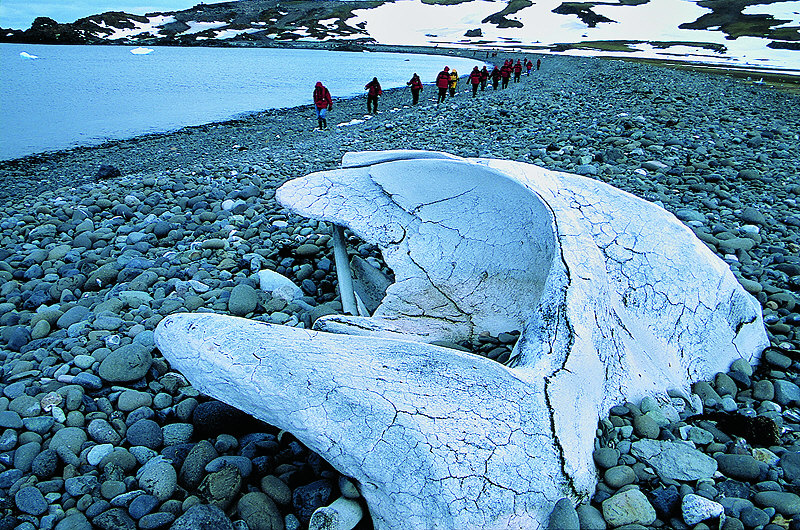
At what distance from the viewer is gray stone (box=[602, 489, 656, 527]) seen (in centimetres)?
190

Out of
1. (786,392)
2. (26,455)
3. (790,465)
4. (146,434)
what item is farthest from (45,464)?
(786,392)

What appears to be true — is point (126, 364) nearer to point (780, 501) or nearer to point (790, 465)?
point (780, 501)

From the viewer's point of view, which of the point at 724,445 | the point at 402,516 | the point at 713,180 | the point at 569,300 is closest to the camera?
the point at 402,516

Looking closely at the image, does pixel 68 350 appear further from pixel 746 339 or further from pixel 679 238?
pixel 746 339

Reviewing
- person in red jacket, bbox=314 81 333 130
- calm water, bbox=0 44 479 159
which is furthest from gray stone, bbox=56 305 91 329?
person in red jacket, bbox=314 81 333 130

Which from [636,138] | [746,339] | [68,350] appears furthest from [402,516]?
[636,138]

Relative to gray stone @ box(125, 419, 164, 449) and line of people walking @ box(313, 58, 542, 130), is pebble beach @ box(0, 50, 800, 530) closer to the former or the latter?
gray stone @ box(125, 419, 164, 449)

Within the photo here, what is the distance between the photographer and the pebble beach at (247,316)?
208 cm

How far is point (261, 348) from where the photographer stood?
6.13 ft

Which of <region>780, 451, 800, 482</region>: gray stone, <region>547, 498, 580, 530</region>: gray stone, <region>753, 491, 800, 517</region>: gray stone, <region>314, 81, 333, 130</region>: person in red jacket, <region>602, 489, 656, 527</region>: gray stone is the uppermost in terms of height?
<region>547, 498, 580, 530</region>: gray stone

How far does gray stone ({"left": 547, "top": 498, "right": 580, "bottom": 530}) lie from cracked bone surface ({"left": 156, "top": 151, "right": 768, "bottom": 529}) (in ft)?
0.12

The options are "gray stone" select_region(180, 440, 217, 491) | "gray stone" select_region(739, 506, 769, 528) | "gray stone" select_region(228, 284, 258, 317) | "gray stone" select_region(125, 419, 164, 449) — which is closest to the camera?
"gray stone" select_region(739, 506, 769, 528)

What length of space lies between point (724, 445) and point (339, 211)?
248cm

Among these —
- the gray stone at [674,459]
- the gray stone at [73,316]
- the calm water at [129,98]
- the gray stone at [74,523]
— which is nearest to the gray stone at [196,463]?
the gray stone at [74,523]
